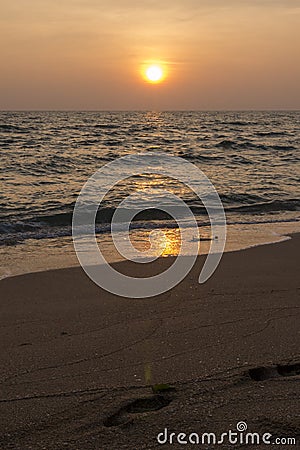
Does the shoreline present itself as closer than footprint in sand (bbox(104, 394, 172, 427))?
No

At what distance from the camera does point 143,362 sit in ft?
12.7

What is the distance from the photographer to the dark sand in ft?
9.99

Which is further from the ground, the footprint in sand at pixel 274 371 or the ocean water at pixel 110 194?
the ocean water at pixel 110 194

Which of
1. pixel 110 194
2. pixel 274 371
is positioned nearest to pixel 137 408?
pixel 274 371

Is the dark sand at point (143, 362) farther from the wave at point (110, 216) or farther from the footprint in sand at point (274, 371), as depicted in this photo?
the wave at point (110, 216)

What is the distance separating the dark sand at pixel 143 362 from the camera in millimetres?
3045

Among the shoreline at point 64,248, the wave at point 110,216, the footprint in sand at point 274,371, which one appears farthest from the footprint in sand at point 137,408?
the wave at point 110,216

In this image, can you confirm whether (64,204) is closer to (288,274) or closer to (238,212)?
(238,212)

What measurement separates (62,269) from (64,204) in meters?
5.88

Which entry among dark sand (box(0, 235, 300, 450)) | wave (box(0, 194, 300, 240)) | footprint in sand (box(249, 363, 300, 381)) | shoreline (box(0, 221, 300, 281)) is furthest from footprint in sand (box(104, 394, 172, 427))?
wave (box(0, 194, 300, 240))

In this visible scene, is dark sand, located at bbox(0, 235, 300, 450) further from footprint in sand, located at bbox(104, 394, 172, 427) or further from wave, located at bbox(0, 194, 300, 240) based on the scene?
wave, located at bbox(0, 194, 300, 240)

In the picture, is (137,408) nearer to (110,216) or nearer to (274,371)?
(274,371)

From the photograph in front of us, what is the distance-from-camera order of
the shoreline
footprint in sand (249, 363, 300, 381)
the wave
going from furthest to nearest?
the wave → the shoreline → footprint in sand (249, 363, 300, 381)

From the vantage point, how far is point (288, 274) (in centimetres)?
629
